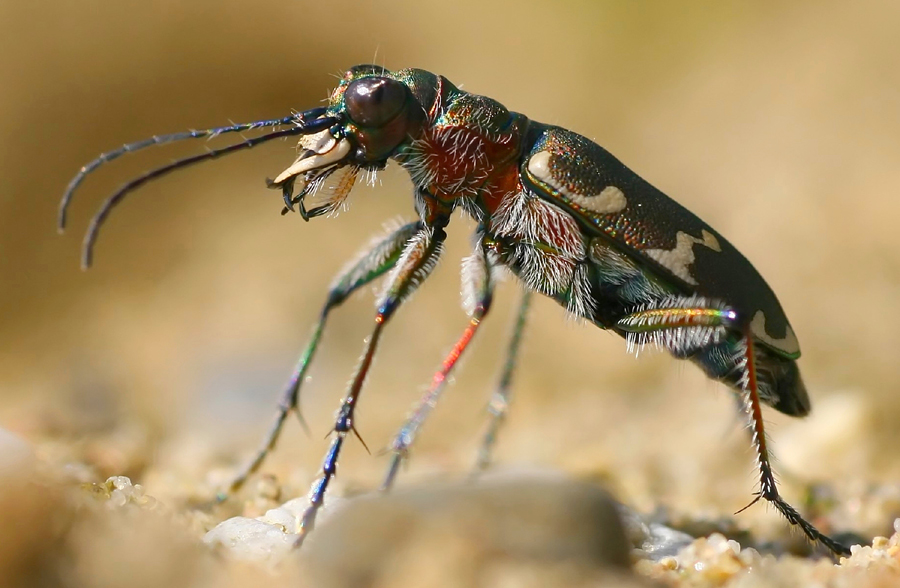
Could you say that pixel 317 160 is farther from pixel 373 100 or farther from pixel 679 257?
pixel 679 257

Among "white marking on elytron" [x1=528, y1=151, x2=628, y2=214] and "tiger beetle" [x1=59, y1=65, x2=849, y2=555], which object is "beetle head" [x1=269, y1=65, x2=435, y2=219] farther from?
"white marking on elytron" [x1=528, y1=151, x2=628, y2=214]

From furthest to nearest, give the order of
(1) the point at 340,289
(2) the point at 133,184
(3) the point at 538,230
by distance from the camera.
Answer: (1) the point at 340,289 → (3) the point at 538,230 → (2) the point at 133,184

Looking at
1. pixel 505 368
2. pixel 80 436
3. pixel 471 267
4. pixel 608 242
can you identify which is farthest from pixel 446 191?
pixel 80 436

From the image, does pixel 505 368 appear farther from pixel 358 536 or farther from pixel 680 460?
pixel 358 536

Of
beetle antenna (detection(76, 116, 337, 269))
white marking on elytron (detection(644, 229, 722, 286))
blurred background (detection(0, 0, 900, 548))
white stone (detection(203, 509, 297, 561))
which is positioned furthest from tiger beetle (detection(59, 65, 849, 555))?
blurred background (detection(0, 0, 900, 548))

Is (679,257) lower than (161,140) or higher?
higher

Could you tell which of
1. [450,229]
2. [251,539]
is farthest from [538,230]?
[450,229]
